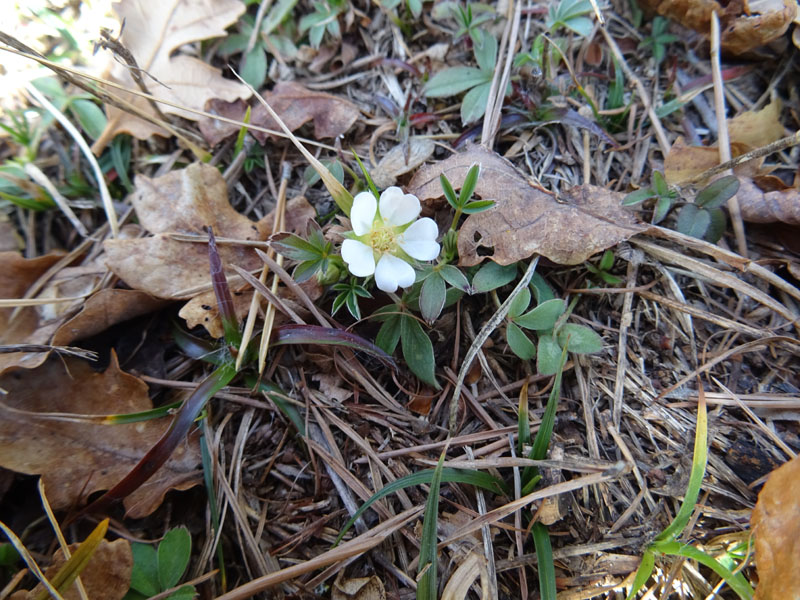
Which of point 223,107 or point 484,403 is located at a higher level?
point 223,107

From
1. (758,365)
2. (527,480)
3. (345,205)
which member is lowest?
(527,480)

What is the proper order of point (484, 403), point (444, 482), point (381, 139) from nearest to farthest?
point (444, 482)
point (484, 403)
point (381, 139)

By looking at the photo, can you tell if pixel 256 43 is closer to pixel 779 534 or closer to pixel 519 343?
pixel 519 343

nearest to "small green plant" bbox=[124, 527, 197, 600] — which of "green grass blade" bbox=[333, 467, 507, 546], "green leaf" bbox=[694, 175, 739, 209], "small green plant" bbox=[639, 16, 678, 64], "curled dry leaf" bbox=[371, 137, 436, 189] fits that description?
"green grass blade" bbox=[333, 467, 507, 546]

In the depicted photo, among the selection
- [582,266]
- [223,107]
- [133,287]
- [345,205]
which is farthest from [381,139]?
[133,287]

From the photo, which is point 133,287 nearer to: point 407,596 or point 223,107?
point 223,107

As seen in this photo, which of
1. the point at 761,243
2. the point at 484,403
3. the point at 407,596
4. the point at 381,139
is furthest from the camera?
the point at 381,139

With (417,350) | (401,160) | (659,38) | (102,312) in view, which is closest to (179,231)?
(102,312)
